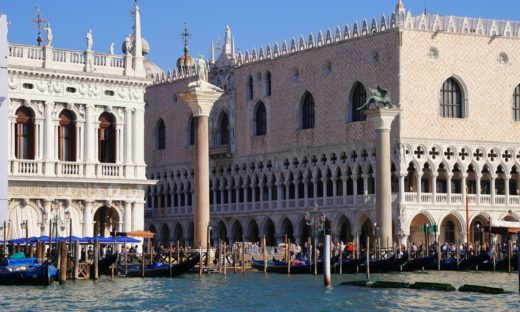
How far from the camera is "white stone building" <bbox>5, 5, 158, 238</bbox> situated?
43.8m

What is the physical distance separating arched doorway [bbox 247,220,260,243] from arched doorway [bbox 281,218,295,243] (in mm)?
1797

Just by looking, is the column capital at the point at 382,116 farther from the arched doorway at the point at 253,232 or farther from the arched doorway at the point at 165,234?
the arched doorway at the point at 165,234

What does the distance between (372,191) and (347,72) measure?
404cm

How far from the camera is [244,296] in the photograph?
34.2 metres

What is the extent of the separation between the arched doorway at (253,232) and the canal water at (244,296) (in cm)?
1840

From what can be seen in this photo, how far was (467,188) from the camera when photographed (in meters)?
52.6

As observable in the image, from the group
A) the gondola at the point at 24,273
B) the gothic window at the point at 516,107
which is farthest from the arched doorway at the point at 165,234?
the gondola at the point at 24,273

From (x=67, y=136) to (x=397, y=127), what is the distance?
1147cm

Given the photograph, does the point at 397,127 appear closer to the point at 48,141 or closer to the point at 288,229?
the point at 288,229

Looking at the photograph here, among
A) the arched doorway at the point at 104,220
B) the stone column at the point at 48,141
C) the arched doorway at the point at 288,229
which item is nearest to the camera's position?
the stone column at the point at 48,141

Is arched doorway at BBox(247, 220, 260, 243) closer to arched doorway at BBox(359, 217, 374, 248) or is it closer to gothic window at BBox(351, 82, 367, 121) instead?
arched doorway at BBox(359, 217, 374, 248)

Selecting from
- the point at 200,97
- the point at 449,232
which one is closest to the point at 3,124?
the point at 200,97

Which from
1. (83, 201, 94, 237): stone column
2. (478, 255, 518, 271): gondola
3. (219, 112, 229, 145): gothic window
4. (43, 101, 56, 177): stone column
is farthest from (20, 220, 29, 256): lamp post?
(219, 112, 229, 145): gothic window

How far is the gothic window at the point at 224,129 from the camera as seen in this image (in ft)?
198
